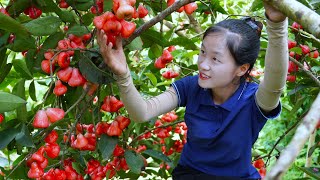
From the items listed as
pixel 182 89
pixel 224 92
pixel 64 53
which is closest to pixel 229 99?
pixel 224 92

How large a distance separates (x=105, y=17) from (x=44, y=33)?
0.30 m

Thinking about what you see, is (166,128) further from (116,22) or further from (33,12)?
(116,22)

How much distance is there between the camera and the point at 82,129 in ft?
6.04

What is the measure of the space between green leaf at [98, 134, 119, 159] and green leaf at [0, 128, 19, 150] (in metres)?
0.30

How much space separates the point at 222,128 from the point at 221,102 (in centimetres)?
12

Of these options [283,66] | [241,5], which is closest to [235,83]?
[283,66]

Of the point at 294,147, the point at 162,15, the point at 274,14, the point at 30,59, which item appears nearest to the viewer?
the point at 294,147

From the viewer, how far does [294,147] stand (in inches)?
21.2

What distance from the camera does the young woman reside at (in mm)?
1711

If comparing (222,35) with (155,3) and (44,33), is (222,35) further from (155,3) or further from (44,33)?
(44,33)

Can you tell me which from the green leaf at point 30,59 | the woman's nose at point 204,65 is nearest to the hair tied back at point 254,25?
the woman's nose at point 204,65

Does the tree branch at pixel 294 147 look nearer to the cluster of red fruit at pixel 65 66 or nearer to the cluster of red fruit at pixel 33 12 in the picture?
the cluster of red fruit at pixel 65 66

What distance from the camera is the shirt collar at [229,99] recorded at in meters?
1.85

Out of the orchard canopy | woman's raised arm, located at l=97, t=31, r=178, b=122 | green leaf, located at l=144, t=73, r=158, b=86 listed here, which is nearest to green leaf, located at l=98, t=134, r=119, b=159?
the orchard canopy
